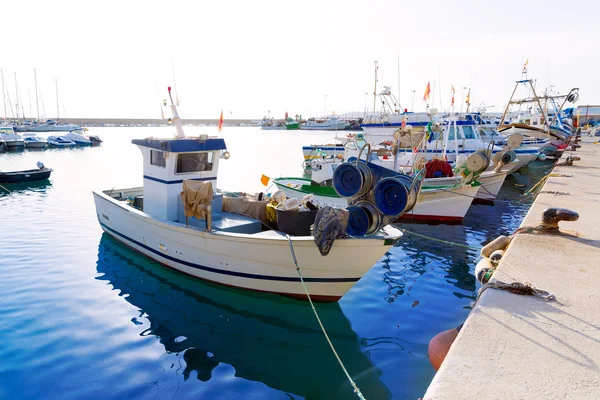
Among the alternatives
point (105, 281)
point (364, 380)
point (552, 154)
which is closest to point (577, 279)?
point (364, 380)

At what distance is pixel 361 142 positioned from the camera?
2856 cm

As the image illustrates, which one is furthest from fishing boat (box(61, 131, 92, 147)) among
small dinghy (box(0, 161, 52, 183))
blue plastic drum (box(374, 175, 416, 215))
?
blue plastic drum (box(374, 175, 416, 215))

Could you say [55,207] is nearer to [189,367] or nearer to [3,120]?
[189,367]

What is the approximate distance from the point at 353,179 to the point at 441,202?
8.13 metres

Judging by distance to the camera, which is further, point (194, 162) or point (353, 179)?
point (194, 162)

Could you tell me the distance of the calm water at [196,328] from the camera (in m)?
5.70

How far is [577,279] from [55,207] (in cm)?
1883

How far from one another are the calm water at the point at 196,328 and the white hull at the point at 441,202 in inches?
117

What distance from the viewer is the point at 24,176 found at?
22.7 m

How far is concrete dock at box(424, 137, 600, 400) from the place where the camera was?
3098 millimetres

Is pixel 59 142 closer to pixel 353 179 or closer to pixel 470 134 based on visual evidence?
pixel 470 134

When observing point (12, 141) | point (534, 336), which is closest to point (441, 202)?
point (534, 336)

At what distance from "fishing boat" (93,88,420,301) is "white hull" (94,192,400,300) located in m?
0.02

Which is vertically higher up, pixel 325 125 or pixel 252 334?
pixel 325 125
